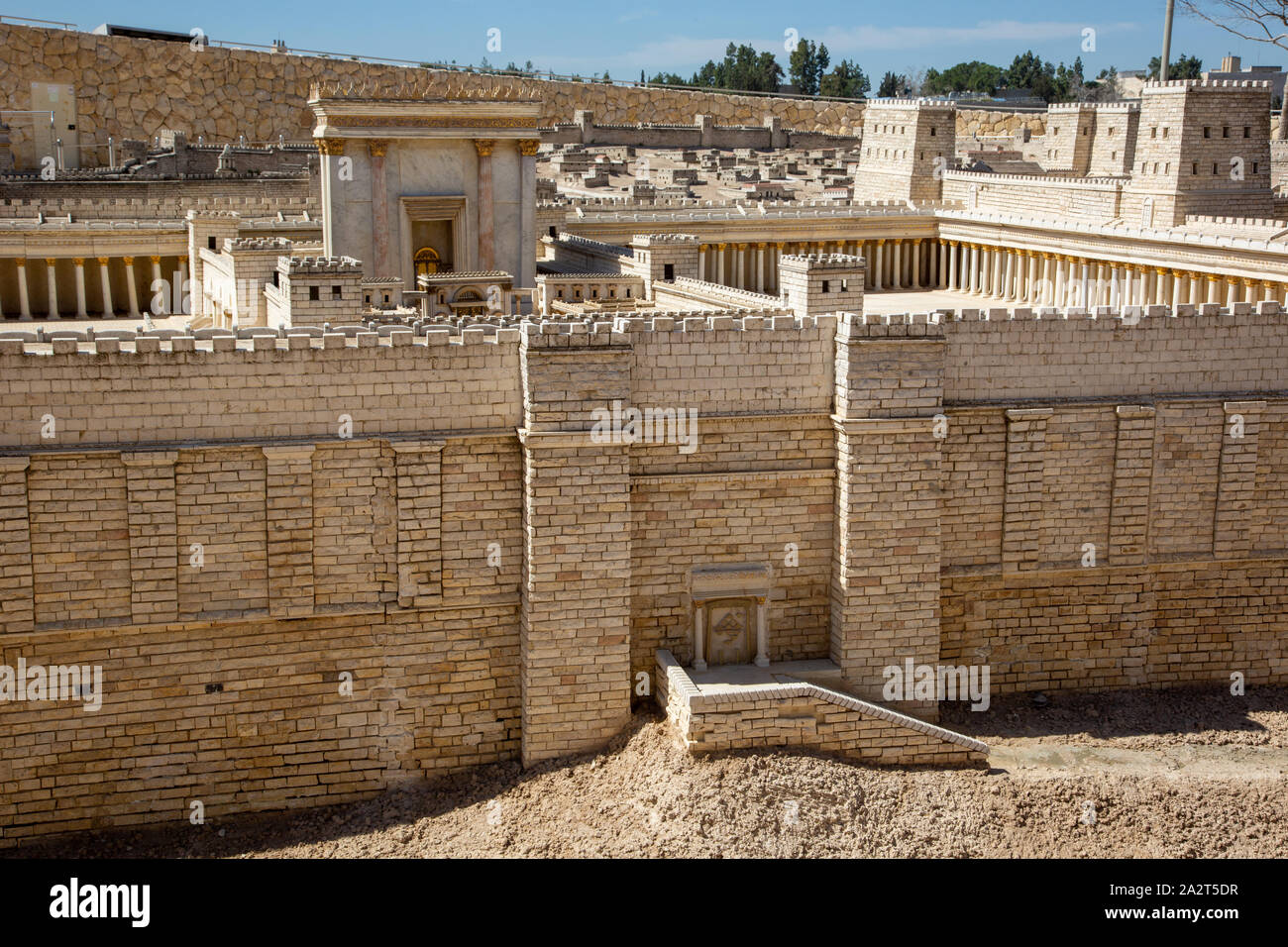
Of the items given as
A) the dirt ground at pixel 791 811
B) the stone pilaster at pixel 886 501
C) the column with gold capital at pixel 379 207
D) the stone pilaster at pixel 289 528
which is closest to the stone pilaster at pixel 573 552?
the dirt ground at pixel 791 811

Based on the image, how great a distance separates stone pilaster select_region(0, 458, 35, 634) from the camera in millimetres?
17141

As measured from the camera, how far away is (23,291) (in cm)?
3631

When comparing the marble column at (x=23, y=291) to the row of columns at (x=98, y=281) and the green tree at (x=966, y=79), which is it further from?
the green tree at (x=966, y=79)

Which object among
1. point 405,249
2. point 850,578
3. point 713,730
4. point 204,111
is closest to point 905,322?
point 850,578

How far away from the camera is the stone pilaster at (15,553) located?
17141 mm

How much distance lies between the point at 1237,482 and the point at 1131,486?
5.25 ft

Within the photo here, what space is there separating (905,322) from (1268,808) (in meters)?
7.44

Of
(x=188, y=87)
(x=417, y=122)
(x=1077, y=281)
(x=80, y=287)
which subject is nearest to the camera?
(x=417, y=122)

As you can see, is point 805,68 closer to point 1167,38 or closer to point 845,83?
point 845,83

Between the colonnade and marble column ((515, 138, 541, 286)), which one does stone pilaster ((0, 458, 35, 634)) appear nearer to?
marble column ((515, 138, 541, 286))

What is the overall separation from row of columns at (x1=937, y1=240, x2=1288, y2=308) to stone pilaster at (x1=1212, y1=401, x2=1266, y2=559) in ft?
16.6

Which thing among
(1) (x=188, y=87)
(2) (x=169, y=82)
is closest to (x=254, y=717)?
(2) (x=169, y=82)

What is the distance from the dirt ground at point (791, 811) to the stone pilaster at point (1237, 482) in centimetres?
305

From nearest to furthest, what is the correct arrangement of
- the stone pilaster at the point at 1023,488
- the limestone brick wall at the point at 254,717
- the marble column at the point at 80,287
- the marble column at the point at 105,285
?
1. the limestone brick wall at the point at 254,717
2. the stone pilaster at the point at 1023,488
3. the marble column at the point at 80,287
4. the marble column at the point at 105,285
